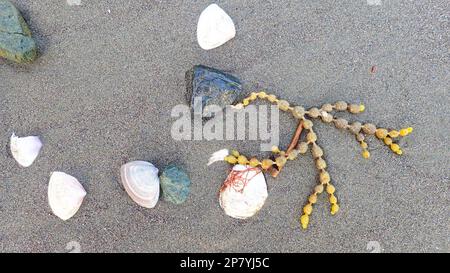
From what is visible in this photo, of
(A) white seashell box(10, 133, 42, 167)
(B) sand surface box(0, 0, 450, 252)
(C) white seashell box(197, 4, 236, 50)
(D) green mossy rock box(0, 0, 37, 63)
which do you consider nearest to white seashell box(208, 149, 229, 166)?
(B) sand surface box(0, 0, 450, 252)

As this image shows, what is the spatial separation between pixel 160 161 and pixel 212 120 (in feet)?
0.94

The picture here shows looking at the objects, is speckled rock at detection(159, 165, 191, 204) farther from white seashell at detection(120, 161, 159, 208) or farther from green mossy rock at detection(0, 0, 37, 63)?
green mossy rock at detection(0, 0, 37, 63)

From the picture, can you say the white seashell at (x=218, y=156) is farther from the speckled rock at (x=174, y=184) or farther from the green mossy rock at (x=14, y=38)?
the green mossy rock at (x=14, y=38)

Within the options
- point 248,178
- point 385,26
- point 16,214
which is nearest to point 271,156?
point 248,178

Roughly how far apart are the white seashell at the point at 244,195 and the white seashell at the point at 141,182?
11.3 inches

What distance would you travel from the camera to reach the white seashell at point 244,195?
2.05m

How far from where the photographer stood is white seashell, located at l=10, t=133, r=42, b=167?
2.06 m

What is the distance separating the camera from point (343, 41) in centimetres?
217

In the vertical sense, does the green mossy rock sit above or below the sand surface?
above

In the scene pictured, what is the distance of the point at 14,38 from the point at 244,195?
1.19 metres

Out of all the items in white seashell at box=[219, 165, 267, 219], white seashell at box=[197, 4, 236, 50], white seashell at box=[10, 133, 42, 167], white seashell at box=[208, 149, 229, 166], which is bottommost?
white seashell at box=[219, 165, 267, 219]

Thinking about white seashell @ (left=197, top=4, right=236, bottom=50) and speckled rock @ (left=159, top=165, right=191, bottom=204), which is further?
white seashell @ (left=197, top=4, right=236, bottom=50)

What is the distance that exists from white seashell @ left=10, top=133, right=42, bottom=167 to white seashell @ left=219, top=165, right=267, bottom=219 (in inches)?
32.0

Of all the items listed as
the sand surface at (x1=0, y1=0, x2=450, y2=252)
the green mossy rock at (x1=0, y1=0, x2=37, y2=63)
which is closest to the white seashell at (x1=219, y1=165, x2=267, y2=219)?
the sand surface at (x1=0, y1=0, x2=450, y2=252)
